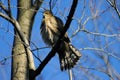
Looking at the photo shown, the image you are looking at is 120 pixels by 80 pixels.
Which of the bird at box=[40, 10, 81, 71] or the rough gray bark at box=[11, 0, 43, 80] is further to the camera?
the bird at box=[40, 10, 81, 71]

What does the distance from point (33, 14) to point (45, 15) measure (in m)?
0.48

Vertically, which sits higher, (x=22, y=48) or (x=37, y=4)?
(x=37, y=4)

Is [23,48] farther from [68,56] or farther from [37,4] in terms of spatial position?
[37,4]

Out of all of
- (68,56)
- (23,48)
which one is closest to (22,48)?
(23,48)

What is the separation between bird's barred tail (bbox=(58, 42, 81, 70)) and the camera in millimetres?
4251

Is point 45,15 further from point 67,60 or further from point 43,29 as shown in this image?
point 67,60

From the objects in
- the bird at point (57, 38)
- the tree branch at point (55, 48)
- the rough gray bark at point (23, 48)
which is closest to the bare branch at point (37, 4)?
the rough gray bark at point (23, 48)

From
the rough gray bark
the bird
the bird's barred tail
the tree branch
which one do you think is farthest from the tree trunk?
the bird's barred tail

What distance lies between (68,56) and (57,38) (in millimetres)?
404

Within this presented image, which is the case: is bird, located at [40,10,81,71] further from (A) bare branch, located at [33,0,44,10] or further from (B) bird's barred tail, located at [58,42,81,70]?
(A) bare branch, located at [33,0,44,10]

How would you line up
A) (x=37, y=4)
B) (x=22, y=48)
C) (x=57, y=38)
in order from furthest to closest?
(x=57, y=38) → (x=37, y=4) → (x=22, y=48)

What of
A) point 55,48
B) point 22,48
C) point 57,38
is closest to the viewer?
point 55,48

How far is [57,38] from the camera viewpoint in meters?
4.79

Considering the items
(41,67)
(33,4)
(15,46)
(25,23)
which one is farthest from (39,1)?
(41,67)
